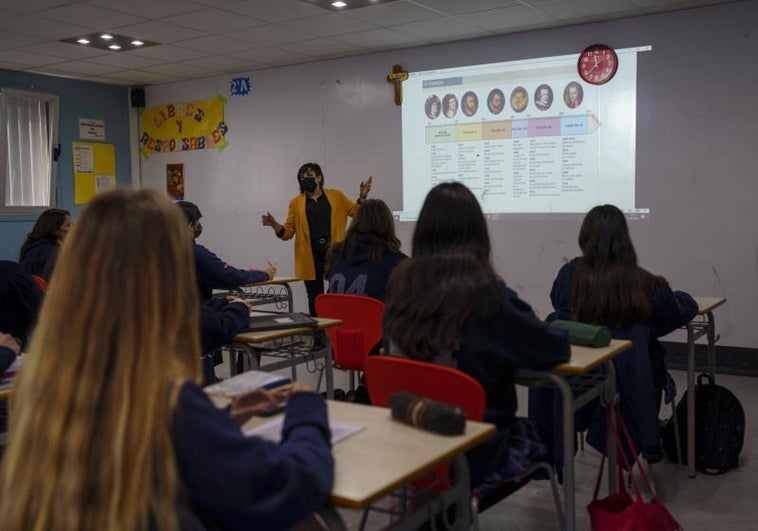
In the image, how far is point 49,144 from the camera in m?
6.91

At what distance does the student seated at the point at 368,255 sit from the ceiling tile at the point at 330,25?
75.1 inches

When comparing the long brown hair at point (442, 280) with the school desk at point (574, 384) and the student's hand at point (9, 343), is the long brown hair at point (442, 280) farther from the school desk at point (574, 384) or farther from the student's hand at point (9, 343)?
the student's hand at point (9, 343)

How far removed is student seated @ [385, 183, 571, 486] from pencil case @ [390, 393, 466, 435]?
0.38 meters

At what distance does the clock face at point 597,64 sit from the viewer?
498 cm

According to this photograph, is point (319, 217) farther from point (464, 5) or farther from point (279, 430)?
point (279, 430)

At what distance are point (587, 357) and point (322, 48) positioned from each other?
14.0ft

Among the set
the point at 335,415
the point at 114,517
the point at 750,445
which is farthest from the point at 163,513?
the point at 750,445

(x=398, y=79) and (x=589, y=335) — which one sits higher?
(x=398, y=79)

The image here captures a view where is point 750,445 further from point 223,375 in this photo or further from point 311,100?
point 311,100

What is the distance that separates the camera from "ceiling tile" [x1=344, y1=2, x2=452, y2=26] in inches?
182

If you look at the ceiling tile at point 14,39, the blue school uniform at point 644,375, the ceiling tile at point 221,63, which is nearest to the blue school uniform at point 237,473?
the blue school uniform at point 644,375

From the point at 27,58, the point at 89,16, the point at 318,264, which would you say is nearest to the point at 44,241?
the point at 89,16

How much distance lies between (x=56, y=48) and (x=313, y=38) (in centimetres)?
196

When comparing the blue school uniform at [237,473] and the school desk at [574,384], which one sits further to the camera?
the school desk at [574,384]
